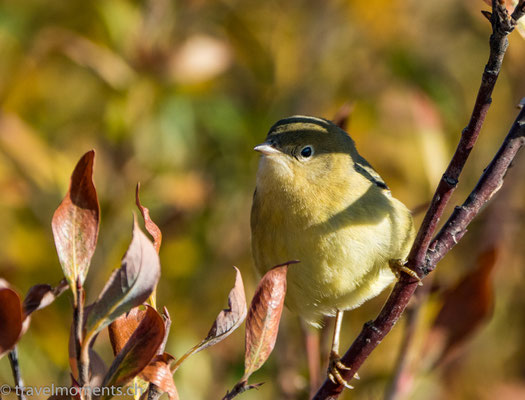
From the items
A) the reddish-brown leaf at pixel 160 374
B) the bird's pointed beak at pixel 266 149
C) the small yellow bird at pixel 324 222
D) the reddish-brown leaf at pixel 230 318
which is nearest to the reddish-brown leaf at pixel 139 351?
the reddish-brown leaf at pixel 160 374

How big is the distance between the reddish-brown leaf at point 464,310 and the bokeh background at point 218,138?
1.0 inches

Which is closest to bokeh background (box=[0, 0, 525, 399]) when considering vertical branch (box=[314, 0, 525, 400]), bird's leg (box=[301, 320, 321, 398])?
bird's leg (box=[301, 320, 321, 398])

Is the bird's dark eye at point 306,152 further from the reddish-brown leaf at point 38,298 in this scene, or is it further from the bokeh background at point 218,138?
the reddish-brown leaf at point 38,298

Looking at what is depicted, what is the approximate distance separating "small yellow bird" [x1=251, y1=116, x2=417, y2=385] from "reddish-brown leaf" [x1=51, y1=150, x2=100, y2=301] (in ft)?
4.14

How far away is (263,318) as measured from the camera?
1.61 metres

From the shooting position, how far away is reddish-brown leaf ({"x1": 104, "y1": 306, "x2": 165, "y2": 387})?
4.72 ft

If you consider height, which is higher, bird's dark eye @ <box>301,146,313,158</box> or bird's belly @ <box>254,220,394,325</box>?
bird's dark eye @ <box>301,146,313,158</box>

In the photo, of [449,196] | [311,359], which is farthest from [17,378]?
[311,359]

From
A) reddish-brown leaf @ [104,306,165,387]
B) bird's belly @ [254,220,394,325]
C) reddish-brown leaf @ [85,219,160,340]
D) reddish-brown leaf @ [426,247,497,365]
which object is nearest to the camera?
reddish-brown leaf @ [85,219,160,340]

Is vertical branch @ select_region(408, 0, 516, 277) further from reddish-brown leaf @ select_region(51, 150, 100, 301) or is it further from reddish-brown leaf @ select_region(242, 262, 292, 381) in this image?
reddish-brown leaf @ select_region(51, 150, 100, 301)

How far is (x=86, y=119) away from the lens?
3.74 metres

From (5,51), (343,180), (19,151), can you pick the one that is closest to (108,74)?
(19,151)

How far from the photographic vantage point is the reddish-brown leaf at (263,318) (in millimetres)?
1586

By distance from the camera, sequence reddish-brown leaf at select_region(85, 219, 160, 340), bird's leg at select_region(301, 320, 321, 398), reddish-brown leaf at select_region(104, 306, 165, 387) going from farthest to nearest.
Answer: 1. bird's leg at select_region(301, 320, 321, 398)
2. reddish-brown leaf at select_region(104, 306, 165, 387)
3. reddish-brown leaf at select_region(85, 219, 160, 340)
